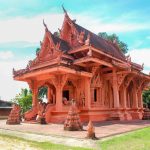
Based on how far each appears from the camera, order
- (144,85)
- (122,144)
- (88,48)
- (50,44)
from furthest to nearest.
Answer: (144,85), (50,44), (88,48), (122,144)

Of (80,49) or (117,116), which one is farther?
(117,116)

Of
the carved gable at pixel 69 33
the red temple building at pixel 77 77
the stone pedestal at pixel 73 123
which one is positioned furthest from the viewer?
the carved gable at pixel 69 33

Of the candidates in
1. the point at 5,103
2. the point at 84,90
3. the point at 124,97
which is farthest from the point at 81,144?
the point at 5,103

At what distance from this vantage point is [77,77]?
14453mm

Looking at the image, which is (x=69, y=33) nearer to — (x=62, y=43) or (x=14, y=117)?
(x=62, y=43)

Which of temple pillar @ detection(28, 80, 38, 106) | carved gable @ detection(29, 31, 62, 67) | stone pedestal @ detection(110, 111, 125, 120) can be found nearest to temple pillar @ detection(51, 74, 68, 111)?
carved gable @ detection(29, 31, 62, 67)

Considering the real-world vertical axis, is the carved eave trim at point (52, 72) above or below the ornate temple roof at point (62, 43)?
below

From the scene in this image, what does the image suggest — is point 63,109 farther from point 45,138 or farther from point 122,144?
point 122,144

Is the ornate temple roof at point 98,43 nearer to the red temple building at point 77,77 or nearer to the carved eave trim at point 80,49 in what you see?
the red temple building at point 77,77

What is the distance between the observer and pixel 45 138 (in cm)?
697

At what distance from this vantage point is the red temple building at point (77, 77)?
13062 mm

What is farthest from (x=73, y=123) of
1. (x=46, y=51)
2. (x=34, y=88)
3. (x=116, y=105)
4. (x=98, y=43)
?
(x=98, y=43)

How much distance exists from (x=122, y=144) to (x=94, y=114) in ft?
27.5

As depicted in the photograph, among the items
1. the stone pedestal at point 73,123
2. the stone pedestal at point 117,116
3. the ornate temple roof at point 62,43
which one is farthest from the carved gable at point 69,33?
the stone pedestal at point 73,123
